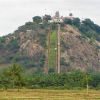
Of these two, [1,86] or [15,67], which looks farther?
[1,86]

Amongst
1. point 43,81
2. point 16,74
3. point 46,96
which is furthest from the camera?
point 43,81

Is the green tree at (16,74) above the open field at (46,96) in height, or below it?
above

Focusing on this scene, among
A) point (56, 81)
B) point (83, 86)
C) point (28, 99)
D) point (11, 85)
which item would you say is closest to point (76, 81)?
point (56, 81)

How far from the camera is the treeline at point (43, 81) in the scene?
4968 inches

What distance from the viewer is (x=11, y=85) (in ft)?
448

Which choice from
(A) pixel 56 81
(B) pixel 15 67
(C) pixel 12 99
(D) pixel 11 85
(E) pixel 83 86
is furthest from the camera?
(A) pixel 56 81

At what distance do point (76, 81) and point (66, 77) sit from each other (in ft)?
24.4

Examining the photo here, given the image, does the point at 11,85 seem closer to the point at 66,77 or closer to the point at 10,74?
the point at 10,74

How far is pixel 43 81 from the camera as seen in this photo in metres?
156

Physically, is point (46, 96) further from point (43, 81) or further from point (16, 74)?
point (43, 81)

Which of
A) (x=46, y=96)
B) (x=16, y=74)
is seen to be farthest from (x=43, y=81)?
(x=46, y=96)

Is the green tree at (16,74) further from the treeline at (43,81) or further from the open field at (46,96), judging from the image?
the open field at (46,96)

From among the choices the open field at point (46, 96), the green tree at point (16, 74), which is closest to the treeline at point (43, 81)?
the green tree at point (16, 74)

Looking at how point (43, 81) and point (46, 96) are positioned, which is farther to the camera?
point (43, 81)
